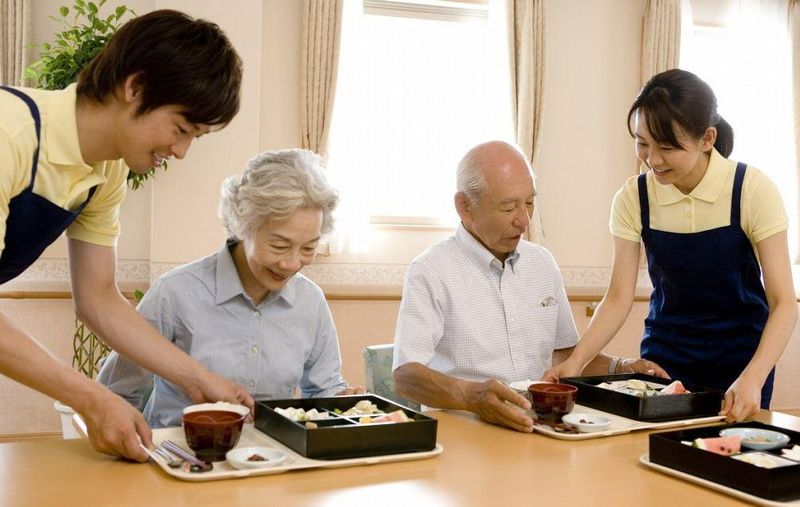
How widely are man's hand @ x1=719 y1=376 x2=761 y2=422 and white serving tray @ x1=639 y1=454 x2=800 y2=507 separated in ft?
1.44

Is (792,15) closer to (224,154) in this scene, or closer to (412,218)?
(412,218)

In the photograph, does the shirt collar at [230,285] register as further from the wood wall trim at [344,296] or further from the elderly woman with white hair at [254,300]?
the wood wall trim at [344,296]

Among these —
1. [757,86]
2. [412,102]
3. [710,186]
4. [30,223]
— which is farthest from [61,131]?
[757,86]

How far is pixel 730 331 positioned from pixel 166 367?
5.11ft

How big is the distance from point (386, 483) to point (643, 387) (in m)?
0.93

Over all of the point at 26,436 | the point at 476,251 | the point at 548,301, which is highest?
the point at 476,251

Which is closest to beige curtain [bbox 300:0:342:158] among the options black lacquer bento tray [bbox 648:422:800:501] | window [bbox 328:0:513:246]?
window [bbox 328:0:513:246]

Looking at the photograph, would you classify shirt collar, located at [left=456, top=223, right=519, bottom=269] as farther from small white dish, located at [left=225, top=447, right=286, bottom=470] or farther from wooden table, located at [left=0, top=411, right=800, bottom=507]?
small white dish, located at [left=225, top=447, right=286, bottom=470]

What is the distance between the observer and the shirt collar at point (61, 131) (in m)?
1.46

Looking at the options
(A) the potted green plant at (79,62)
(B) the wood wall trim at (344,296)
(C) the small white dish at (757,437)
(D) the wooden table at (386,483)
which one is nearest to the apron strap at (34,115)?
(D) the wooden table at (386,483)

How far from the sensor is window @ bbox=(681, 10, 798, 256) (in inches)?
209

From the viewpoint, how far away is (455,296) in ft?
7.58

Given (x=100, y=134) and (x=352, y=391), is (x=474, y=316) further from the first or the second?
(x=100, y=134)

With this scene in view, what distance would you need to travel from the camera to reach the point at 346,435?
1508 mm
